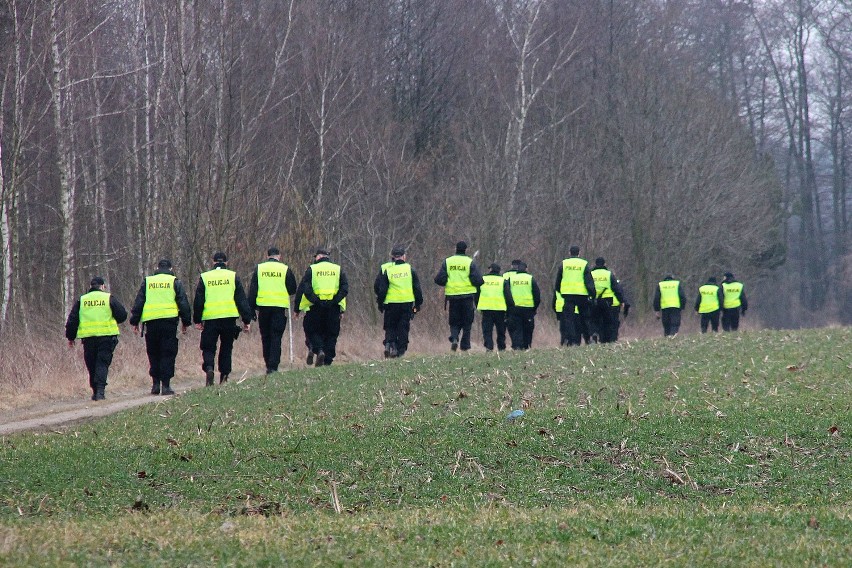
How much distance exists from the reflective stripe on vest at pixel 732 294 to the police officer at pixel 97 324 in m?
21.2

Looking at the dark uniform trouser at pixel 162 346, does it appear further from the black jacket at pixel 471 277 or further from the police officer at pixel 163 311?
the black jacket at pixel 471 277

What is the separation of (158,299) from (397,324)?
15.6 feet

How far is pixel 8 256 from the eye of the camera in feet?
81.1

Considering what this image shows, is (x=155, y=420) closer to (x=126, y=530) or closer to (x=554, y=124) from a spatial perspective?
(x=126, y=530)

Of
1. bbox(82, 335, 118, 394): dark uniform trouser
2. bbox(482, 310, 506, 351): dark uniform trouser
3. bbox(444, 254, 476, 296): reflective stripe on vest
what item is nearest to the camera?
bbox(82, 335, 118, 394): dark uniform trouser

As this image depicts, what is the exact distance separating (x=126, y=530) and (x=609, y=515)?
3302 millimetres

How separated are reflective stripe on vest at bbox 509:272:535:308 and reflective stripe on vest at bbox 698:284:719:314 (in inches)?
457

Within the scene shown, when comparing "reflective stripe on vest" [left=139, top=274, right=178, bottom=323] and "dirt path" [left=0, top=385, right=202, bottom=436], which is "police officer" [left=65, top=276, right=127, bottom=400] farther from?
"dirt path" [left=0, top=385, right=202, bottom=436]

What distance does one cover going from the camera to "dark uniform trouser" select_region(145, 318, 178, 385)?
60.6ft

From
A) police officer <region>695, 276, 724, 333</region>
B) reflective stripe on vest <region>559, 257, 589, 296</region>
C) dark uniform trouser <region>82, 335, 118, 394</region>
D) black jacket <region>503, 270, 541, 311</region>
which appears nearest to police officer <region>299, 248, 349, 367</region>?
dark uniform trouser <region>82, 335, 118, 394</region>

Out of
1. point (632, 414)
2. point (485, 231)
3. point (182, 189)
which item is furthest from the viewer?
point (485, 231)

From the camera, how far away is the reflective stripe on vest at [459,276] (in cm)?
2231

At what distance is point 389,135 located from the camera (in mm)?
40562

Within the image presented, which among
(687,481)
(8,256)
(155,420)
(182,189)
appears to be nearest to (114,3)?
(182,189)
